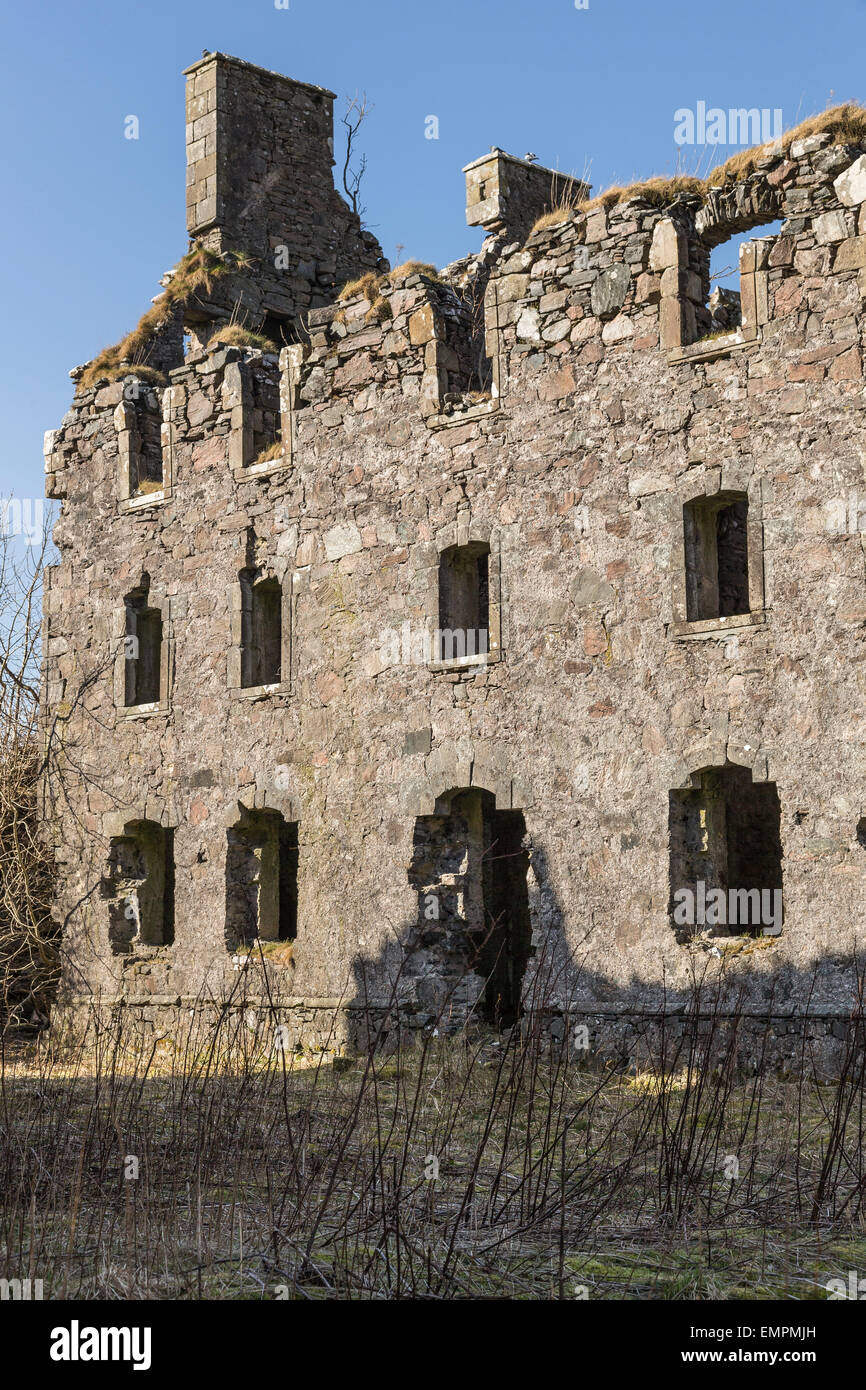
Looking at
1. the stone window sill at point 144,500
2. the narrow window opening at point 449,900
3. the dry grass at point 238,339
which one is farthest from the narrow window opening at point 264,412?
the narrow window opening at point 449,900

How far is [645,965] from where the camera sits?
1196 centimetres

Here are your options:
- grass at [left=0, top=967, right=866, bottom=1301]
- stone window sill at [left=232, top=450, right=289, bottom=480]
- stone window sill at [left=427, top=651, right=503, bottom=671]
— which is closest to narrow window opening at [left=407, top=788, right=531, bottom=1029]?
stone window sill at [left=427, top=651, right=503, bottom=671]

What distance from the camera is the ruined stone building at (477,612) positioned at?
1152 centimetres

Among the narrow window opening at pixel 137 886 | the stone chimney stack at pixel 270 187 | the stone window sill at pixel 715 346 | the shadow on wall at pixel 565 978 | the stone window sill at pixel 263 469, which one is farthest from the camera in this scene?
the stone chimney stack at pixel 270 187

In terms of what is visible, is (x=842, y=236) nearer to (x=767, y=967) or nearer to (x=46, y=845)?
(x=767, y=967)

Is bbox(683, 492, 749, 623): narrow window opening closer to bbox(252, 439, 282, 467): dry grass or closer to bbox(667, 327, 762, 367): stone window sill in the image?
bbox(667, 327, 762, 367): stone window sill

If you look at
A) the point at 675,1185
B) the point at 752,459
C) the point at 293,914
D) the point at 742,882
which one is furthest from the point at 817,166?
the point at 293,914

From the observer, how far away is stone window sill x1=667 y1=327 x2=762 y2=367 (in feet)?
39.0

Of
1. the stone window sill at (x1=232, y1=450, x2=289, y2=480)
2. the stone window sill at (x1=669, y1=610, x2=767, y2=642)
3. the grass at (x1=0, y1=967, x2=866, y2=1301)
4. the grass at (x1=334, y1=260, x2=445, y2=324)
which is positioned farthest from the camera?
Result: the stone window sill at (x1=232, y1=450, x2=289, y2=480)

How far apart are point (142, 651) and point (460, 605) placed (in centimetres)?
478

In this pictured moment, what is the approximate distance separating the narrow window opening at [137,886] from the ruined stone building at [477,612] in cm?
4

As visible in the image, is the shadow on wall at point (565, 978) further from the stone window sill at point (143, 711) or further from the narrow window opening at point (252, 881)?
the stone window sill at point (143, 711)

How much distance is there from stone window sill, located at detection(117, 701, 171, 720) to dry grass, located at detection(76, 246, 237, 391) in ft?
13.8

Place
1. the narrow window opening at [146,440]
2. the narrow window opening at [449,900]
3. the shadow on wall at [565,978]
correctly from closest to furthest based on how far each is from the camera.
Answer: the shadow on wall at [565,978] < the narrow window opening at [449,900] < the narrow window opening at [146,440]
